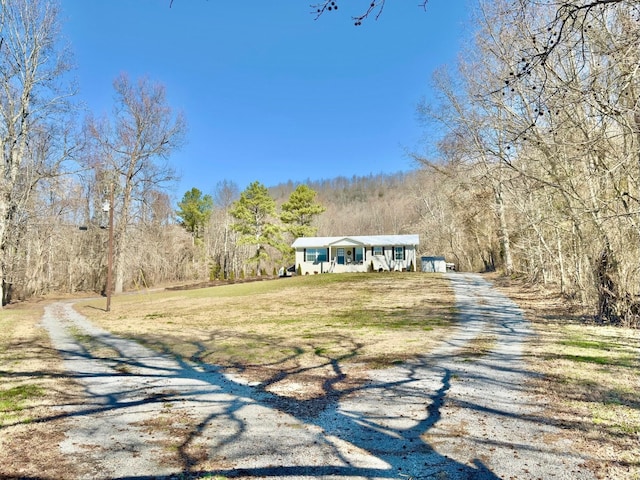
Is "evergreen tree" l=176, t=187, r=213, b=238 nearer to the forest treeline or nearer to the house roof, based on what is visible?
the forest treeline

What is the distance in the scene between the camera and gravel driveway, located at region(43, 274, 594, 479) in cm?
313

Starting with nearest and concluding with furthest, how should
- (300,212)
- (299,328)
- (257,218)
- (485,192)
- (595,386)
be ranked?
1. (595,386)
2. (299,328)
3. (485,192)
4. (257,218)
5. (300,212)

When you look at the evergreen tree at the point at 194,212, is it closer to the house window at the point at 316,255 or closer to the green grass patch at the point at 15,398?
the house window at the point at 316,255

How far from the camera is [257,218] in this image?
3731cm

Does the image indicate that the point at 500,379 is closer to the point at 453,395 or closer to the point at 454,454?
the point at 453,395

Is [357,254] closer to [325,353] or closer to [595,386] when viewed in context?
[325,353]

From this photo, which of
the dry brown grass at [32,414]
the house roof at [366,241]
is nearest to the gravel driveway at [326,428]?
the dry brown grass at [32,414]

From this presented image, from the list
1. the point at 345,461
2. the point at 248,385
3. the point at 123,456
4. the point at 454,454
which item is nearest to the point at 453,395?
the point at 454,454

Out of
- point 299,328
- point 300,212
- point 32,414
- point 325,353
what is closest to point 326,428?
point 32,414

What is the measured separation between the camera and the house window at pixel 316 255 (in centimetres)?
3344

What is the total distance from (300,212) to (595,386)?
3529 cm

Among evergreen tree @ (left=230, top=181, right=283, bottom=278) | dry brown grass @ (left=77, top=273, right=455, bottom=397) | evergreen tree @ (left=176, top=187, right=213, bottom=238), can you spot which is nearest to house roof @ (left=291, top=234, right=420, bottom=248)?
evergreen tree @ (left=230, top=181, right=283, bottom=278)

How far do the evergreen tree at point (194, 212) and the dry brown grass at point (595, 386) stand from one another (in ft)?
132

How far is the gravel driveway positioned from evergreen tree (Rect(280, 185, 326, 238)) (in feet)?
107
